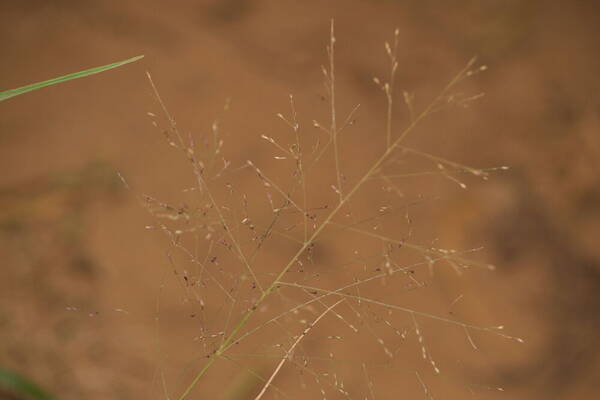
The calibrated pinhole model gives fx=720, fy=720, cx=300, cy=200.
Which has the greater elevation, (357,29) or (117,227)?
(357,29)

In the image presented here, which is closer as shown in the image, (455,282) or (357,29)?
(455,282)

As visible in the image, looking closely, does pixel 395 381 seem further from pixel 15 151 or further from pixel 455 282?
A: pixel 15 151

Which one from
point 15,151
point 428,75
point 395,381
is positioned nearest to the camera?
point 395,381

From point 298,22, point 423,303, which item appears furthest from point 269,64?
point 423,303

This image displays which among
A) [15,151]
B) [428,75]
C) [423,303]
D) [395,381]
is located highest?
[428,75]

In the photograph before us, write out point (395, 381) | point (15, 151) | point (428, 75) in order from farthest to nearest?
point (428, 75)
point (15, 151)
point (395, 381)

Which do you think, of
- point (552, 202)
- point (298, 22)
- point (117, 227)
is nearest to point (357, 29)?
point (298, 22)

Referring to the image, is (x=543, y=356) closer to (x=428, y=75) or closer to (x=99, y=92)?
(x=428, y=75)
